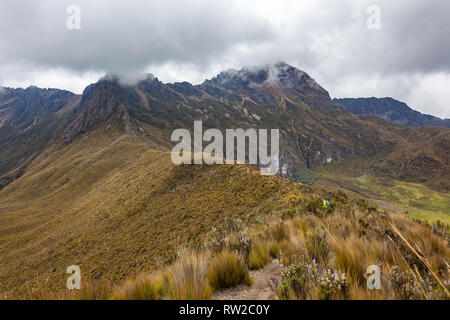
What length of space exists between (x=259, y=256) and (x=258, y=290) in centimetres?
83

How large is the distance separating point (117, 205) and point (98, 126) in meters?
110

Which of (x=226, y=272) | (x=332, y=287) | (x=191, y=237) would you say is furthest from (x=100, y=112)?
(x=332, y=287)

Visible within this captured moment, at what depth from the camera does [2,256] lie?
107ft

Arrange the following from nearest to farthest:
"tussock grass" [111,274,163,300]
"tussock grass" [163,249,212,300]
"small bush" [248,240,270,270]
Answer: "tussock grass" [163,249,212,300] → "tussock grass" [111,274,163,300] → "small bush" [248,240,270,270]

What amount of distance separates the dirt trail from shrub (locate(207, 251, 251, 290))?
8 centimetres

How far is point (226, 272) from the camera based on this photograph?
2.84 meters

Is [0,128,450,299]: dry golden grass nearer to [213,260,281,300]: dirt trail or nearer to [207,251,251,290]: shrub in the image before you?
[207,251,251,290]: shrub

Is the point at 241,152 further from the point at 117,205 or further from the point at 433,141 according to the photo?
the point at 433,141

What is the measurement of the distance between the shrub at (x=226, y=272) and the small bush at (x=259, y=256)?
52 centimetres

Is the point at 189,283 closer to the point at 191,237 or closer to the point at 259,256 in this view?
the point at 259,256

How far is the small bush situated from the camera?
3464 mm

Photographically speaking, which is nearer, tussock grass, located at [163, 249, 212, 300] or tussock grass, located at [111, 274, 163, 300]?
tussock grass, located at [163, 249, 212, 300]

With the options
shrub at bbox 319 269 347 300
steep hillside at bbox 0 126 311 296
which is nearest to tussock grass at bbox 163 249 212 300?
shrub at bbox 319 269 347 300
